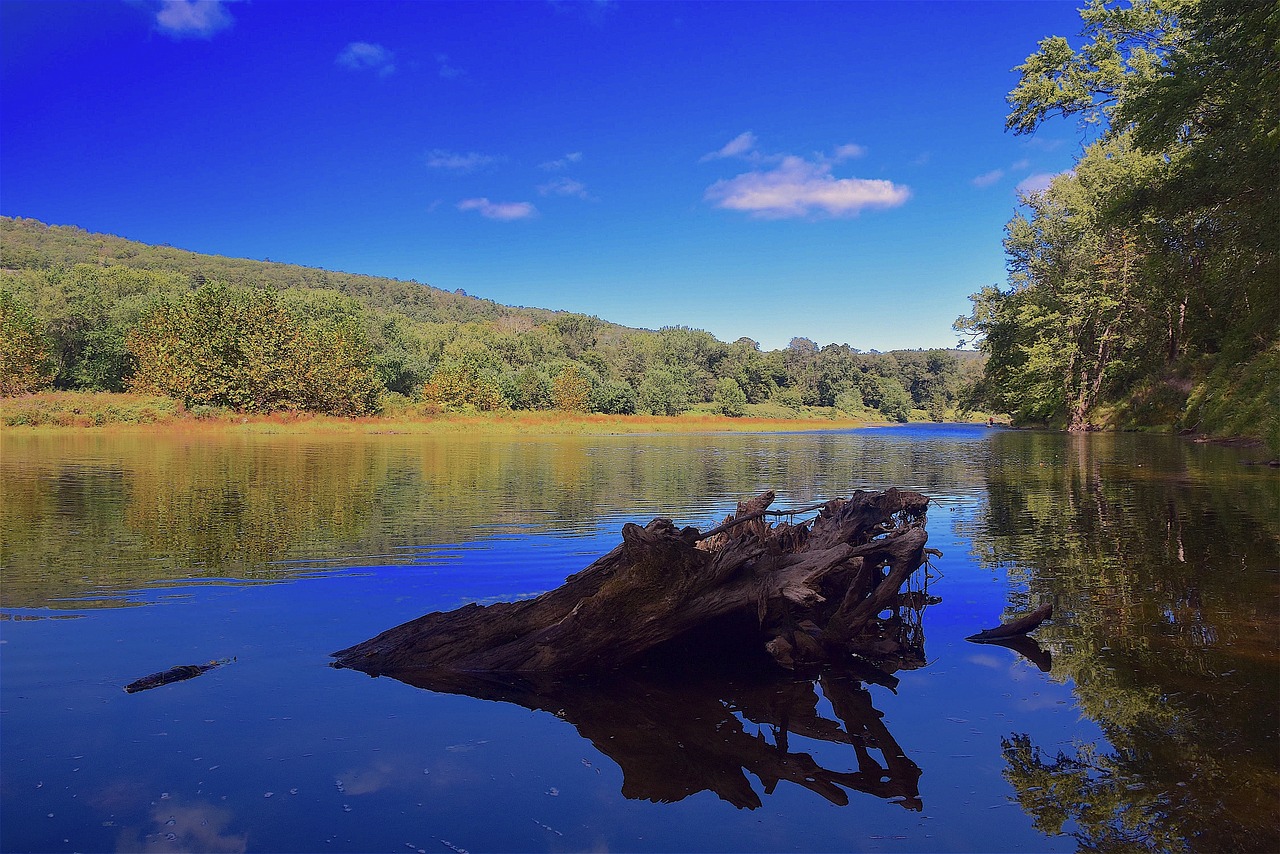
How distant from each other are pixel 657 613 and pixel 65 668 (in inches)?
226

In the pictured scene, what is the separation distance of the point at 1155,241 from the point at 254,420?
67.9 meters

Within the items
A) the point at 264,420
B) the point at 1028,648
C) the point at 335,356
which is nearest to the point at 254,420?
the point at 264,420

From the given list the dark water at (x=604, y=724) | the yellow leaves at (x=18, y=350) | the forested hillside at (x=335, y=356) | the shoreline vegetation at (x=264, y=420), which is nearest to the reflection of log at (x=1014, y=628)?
the dark water at (x=604, y=724)

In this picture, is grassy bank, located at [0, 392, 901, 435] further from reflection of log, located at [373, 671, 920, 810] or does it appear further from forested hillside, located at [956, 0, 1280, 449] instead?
reflection of log, located at [373, 671, 920, 810]

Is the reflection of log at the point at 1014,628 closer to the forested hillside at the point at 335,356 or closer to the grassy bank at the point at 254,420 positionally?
the grassy bank at the point at 254,420

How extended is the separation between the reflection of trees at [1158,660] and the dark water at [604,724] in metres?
0.03

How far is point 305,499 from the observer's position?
20.3m

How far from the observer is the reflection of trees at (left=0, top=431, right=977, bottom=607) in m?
12.4

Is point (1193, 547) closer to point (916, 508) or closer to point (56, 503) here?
point (916, 508)

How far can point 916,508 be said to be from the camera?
10.6m

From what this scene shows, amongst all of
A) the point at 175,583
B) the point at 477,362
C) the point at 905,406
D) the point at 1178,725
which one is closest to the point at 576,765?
the point at 1178,725

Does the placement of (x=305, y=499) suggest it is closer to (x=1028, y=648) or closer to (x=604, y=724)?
(x=604, y=724)

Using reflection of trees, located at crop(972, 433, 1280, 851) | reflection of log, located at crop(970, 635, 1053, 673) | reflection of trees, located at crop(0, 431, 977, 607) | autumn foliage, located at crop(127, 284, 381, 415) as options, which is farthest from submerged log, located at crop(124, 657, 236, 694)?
autumn foliage, located at crop(127, 284, 381, 415)

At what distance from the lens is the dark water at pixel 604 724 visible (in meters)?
4.58
